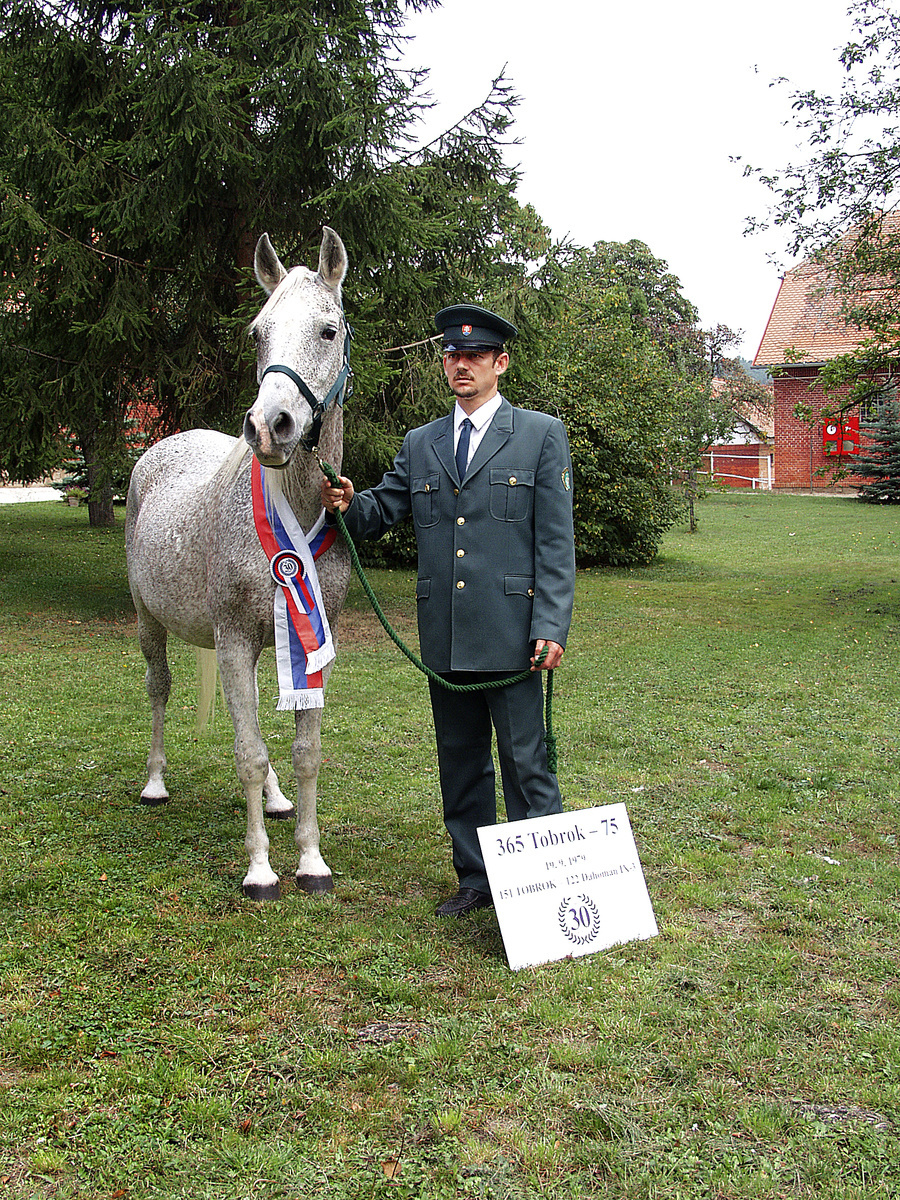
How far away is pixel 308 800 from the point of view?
4180 mm

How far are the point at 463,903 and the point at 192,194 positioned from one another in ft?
28.9

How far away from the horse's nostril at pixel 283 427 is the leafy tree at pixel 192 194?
6364 mm

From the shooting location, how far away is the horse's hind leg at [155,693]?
536cm

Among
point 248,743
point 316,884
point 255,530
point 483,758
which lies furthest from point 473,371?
point 316,884

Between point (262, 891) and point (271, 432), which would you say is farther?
point (262, 891)

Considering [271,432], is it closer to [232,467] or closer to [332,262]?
[332,262]

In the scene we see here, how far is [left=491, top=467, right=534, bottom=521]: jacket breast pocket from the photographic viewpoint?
146 inches

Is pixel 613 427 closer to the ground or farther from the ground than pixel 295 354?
farther from the ground

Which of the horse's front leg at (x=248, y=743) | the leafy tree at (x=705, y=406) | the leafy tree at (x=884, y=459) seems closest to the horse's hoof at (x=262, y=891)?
the horse's front leg at (x=248, y=743)

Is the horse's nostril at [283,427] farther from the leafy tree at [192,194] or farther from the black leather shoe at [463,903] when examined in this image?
the leafy tree at [192,194]

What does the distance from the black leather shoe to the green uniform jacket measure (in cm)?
101

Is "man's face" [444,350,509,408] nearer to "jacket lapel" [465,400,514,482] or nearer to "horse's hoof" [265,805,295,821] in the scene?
"jacket lapel" [465,400,514,482]

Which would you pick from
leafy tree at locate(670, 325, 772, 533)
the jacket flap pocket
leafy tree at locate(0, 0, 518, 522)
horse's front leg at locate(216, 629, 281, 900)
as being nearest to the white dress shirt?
the jacket flap pocket

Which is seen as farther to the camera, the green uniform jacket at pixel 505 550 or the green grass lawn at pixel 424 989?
the green uniform jacket at pixel 505 550
